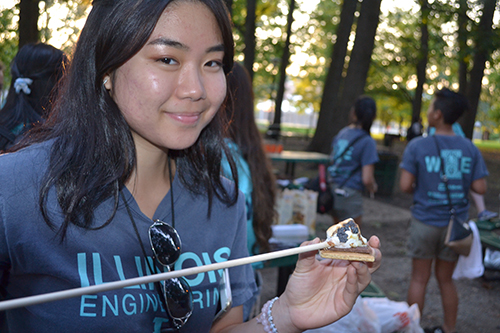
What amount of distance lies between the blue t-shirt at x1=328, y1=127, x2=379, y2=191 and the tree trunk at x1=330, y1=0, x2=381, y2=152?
18.8ft

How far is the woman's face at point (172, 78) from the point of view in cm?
133

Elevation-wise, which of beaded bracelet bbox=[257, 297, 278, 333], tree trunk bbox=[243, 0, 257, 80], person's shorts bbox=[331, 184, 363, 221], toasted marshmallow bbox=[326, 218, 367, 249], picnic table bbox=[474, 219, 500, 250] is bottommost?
picnic table bbox=[474, 219, 500, 250]

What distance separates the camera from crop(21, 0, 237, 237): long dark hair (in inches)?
51.6

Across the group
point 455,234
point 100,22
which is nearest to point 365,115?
point 455,234

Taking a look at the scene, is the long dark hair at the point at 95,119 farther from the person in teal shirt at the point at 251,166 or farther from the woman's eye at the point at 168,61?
the person in teal shirt at the point at 251,166

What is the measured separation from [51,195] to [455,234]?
367 centimetres

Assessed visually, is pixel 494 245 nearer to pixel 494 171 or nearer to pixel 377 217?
pixel 377 217

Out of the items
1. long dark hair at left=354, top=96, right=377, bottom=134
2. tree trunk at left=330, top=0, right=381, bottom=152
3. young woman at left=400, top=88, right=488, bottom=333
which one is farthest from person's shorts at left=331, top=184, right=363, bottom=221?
tree trunk at left=330, top=0, right=381, bottom=152

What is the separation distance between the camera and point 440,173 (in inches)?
163

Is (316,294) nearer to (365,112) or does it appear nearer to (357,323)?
(357,323)

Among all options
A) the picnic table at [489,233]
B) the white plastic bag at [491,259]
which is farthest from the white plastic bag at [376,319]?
the white plastic bag at [491,259]

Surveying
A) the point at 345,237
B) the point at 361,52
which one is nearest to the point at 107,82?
the point at 345,237

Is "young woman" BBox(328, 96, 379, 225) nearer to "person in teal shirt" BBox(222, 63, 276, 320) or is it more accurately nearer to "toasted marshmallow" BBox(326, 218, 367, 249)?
"person in teal shirt" BBox(222, 63, 276, 320)

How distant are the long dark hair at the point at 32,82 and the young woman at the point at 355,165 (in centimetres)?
364
